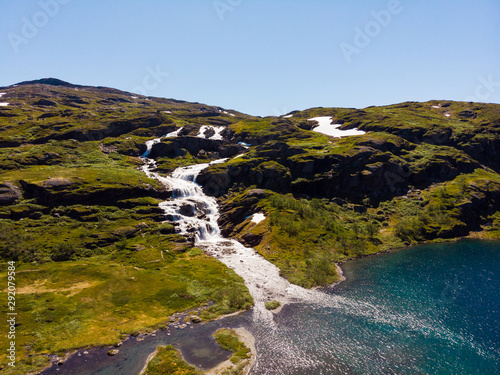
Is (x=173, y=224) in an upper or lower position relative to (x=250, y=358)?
upper

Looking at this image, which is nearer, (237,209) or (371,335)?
(371,335)

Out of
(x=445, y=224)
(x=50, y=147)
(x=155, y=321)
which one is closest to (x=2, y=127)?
(x=50, y=147)

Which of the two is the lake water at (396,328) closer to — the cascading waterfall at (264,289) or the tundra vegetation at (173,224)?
the cascading waterfall at (264,289)

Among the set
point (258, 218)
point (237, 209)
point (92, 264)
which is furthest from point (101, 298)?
point (237, 209)

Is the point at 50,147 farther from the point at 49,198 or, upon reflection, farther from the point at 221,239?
the point at 221,239

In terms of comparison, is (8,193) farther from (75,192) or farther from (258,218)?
(258,218)

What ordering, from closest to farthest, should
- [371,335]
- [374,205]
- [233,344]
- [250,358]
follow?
[250,358], [233,344], [371,335], [374,205]
